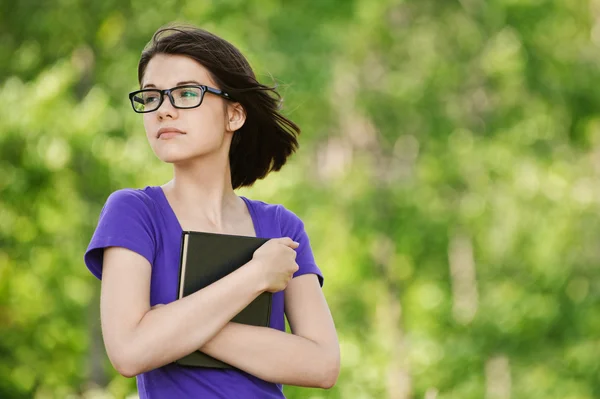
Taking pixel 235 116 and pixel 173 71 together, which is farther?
pixel 235 116

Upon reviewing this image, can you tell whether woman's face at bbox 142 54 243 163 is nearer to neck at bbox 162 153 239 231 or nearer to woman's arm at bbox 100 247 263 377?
neck at bbox 162 153 239 231

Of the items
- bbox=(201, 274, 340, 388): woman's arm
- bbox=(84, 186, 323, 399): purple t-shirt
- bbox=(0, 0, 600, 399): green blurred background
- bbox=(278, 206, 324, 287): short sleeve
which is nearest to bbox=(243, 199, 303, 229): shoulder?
bbox=(278, 206, 324, 287): short sleeve

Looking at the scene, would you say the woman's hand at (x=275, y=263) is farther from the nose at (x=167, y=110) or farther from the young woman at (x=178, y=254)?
the nose at (x=167, y=110)

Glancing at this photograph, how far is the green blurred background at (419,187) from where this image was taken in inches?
404

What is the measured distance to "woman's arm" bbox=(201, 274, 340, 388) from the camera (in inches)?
75.2

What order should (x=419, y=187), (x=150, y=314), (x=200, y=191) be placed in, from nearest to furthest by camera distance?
(x=150, y=314) < (x=200, y=191) < (x=419, y=187)

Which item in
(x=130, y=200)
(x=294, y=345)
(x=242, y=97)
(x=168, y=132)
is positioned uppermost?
(x=242, y=97)

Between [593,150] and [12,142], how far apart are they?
10.2 meters

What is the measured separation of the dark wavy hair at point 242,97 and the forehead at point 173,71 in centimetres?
1

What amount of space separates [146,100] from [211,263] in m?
0.37

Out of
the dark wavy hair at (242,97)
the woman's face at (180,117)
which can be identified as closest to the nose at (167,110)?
the woman's face at (180,117)

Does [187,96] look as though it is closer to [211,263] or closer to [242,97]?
[242,97]

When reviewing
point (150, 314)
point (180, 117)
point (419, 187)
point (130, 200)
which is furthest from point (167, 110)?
point (419, 187)

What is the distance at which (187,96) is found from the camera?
2.02 m
